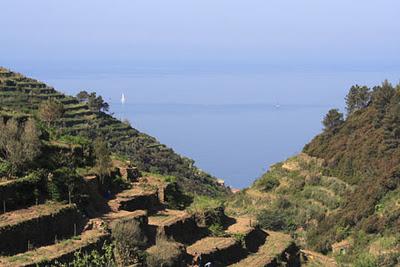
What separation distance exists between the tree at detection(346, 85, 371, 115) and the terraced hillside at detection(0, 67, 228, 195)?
12.2m

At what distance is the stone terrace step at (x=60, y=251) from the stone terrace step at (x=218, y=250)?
366cm

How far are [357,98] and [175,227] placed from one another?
109ft

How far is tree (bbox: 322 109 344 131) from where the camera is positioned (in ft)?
164

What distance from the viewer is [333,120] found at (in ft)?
164

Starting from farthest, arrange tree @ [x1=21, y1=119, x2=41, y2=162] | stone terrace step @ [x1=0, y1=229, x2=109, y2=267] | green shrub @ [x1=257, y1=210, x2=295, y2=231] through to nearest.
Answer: green shrub @ [x1=257, y1=210, x2=295, y2=231], tree @ [x1=21, y1=119, x2=41, y2=162], stone terrace step @ [x1=0, y1=229, x2=109, y2=267]

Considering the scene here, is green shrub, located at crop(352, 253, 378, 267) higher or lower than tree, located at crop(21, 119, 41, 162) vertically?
lower

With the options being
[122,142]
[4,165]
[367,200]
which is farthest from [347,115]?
[4,165]

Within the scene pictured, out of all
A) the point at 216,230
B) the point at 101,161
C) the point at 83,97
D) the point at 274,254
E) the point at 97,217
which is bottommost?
the point at 274,254

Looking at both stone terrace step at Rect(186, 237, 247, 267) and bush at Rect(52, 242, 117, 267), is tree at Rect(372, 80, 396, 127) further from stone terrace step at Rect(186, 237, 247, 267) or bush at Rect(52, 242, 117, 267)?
bush at Rect(52, 242, 117, 267)

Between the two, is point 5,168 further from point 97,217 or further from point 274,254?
point 274,254

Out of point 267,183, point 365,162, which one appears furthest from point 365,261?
point 267,183

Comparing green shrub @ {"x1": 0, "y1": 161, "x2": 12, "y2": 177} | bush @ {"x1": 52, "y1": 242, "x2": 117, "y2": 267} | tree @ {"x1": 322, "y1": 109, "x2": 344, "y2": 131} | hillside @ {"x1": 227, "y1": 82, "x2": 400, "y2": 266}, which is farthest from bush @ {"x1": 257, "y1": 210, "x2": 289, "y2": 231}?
green shrub @ {"x1": 0, "y1": 161, "x2": 12, "y2": 177}

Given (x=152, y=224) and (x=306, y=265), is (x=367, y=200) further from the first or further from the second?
(x=152, y=224)

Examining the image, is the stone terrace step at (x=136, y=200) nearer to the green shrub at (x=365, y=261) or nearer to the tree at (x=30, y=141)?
the tree at (x=30, y=141)
